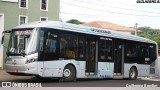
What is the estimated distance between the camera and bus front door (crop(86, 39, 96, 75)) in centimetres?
2284

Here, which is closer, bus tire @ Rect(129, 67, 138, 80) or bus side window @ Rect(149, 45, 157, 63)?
bus tire @ Rect(129, 67, 138, 80)

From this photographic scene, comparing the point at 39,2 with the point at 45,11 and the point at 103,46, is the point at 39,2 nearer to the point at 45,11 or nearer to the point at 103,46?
the point at 45,11

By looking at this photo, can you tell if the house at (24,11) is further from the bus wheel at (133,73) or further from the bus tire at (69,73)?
the bus tire at (69,73)

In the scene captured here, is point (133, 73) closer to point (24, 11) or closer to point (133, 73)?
point (133, 73)

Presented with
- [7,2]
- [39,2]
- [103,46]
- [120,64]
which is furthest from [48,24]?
[39,2]

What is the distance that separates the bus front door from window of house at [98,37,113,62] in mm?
578

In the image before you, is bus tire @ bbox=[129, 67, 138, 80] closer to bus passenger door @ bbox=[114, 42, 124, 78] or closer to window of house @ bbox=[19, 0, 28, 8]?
bus passenger door @ bbox=[114, 42, 124, 78]

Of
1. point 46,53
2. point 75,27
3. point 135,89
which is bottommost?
point 135,89

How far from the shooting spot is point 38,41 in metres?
19.7

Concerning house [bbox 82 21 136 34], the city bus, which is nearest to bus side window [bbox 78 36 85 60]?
the city bus

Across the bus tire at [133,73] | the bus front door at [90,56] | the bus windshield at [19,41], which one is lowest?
the bus tire at [133,73]

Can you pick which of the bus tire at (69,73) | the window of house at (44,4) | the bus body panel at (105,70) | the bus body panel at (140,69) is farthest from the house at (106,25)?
the bus tire at (69,73)

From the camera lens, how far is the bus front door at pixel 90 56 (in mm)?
22844

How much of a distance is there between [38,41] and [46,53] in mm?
745
